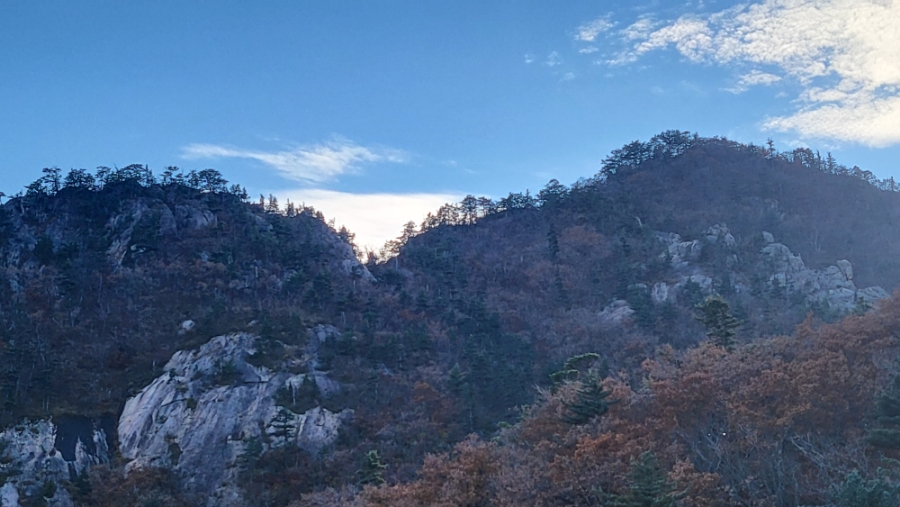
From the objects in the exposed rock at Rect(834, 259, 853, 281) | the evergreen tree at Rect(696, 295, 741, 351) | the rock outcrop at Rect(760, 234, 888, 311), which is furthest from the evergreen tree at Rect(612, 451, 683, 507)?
the exposed rock at Rect(834, 259, 853, 281)

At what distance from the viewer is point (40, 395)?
3756 centimetres

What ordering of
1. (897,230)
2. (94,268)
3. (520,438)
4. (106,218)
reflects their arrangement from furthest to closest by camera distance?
(897,230), (106,218), (94,268), (520,438)

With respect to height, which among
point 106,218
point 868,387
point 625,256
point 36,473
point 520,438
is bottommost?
point 36,473

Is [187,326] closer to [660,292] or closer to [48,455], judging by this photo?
[48,455]

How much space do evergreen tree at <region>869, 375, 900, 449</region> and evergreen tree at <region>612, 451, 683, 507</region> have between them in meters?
5.55

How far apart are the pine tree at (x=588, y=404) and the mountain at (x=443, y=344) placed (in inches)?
3.8

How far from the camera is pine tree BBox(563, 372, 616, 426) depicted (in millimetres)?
21297

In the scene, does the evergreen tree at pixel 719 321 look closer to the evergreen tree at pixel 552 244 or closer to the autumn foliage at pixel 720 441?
the autumn foliage at pixel 720 441

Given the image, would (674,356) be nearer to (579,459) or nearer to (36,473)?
(579,459)

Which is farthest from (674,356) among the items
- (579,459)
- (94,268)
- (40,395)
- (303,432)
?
(94,268)

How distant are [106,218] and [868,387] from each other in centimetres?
5900

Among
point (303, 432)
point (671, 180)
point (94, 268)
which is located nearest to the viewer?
point (303, 432)

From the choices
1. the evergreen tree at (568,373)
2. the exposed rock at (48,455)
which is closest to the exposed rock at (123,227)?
the exposed rock at (48,455)

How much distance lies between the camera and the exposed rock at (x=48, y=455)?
3169 centimetres
